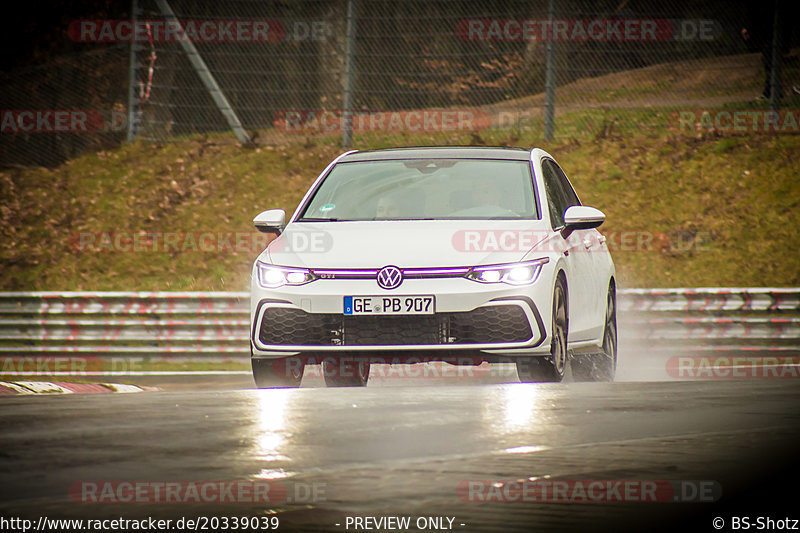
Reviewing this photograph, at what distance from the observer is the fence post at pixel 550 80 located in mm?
19125

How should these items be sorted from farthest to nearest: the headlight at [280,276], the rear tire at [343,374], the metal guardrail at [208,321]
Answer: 1. the metal guardrail at [208,321]
2. the rear tire at [343,374]
3. the headlight at [280,276]

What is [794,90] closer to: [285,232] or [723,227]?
[723,227]

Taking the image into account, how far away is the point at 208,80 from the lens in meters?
20.7

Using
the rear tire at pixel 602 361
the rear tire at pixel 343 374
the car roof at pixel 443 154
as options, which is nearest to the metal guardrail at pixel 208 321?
the rear tire at pixel 602 361

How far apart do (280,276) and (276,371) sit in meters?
0.69

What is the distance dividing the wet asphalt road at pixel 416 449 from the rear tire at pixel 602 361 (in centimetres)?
183

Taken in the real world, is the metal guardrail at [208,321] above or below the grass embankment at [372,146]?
below

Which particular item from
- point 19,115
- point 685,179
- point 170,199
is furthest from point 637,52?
point 19,115

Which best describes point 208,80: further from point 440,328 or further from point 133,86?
point 440,328

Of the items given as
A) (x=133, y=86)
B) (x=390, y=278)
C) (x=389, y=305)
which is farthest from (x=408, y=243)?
(x=133, y=86)

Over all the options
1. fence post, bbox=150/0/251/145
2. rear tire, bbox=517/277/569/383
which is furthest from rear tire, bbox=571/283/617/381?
fence post, bbox=150/0/251/145

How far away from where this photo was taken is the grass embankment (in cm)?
1755

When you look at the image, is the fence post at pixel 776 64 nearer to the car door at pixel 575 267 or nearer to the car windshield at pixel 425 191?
the car door at pixel 575 267

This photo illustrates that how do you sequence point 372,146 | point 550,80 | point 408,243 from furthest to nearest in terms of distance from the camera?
point 372,146 < point 550,80 < point 408,243
